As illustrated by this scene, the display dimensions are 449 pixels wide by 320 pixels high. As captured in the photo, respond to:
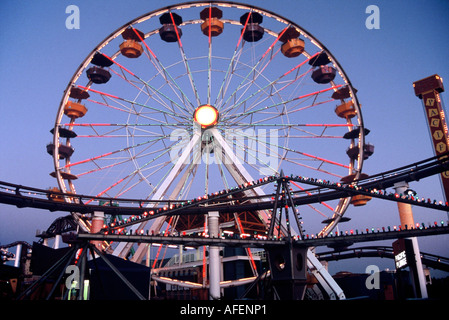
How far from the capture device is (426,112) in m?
28.7

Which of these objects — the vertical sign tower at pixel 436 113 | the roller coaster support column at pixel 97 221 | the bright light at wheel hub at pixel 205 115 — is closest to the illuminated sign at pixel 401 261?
the vertical sign tower at pixel 436 113

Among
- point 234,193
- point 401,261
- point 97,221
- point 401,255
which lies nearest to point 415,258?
point 401,255

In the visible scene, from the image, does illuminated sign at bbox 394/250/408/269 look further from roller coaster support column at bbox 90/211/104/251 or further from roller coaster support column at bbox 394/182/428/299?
roller coaster support column at bbox 90/211/104/251

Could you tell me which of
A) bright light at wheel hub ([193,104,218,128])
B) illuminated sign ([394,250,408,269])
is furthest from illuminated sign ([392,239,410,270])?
bright light at wheel hub ([193,104,218,128])

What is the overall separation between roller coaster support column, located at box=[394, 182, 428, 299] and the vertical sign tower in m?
5.34

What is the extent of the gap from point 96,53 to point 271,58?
518 inches

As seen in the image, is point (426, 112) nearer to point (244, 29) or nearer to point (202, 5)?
point (244, 29)

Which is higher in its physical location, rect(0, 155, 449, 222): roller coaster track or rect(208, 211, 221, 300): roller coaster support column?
rect(0, 155, 449, 222): roller coaster track

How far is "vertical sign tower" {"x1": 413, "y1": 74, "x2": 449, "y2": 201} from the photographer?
2665 centimetres

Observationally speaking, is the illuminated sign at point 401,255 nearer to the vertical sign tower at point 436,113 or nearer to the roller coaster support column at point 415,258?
the roller coaster support column at point 415,258

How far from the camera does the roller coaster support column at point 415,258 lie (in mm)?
18859

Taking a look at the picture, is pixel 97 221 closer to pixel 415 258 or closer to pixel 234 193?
pixel 234 193

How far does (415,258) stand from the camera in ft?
63.6

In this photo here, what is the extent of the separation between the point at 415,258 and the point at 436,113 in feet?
46.6
